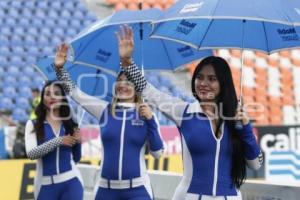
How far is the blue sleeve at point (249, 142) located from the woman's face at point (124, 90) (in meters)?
1.58

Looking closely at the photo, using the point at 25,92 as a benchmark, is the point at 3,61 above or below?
above

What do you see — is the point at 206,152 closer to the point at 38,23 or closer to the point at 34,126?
the point at 34,126

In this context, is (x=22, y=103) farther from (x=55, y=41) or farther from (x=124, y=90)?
(x=124, y=90)

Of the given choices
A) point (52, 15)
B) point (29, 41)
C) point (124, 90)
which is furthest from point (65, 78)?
point (52, 15)

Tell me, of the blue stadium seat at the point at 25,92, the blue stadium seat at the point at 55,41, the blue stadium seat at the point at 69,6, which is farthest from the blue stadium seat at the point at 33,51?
the blue stadium seat at the point at 69,6

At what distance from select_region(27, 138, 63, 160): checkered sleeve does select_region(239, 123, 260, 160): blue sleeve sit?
2.55 m

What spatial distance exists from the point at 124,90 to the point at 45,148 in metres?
1.15

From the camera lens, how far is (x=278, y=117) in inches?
870

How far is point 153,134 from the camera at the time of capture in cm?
575

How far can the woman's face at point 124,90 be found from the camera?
5.67 metres

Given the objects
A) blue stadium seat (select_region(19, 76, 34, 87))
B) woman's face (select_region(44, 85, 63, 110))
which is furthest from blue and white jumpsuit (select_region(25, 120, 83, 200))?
blue stadium seat (select_region(19, 76, 34, 87))

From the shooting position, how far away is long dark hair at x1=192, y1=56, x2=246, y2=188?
14.1 ft

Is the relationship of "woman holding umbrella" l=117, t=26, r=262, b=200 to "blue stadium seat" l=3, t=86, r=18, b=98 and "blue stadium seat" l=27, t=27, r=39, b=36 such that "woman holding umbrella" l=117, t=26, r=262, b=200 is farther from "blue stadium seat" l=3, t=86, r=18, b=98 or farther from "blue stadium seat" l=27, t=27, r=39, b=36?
"blue stadium seat" l=27, t=27, r=39, b=36

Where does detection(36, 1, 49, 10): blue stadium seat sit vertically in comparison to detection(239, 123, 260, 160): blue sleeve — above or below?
above
